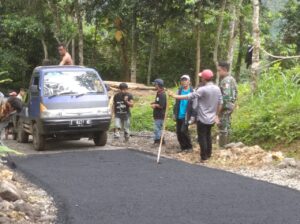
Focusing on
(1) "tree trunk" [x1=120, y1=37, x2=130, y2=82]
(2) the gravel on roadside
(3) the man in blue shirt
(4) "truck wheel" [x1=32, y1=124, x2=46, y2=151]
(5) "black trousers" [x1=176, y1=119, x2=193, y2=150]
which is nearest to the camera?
(2) the gravel on roadside

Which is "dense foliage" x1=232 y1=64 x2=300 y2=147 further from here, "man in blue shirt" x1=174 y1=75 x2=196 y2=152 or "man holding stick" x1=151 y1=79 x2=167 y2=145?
"man holding stick" x1=151 y1=79 x2=167 y2=145

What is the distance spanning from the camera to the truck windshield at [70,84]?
1295 centimetres

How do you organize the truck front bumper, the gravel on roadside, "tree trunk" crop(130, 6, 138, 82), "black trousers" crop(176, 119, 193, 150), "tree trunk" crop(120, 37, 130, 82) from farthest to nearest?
"tree trunk" crop(120, 37, 130, 82), "tree trunk" crop(130, 6, 138, 82), the truck front bumper, "black trousers" crop(176, 119, 193, 150), the gravel on roadside

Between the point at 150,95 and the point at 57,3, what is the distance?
719cm

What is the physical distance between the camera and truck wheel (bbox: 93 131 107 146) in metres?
13.5

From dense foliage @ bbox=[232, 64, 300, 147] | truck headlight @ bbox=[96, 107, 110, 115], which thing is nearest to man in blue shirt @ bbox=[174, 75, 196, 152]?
dense foliage @ bbox=[232, 64, 300, 147]

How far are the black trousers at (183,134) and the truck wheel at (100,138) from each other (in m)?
2.16

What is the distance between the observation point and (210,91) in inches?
420

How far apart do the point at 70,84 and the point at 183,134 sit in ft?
9.91

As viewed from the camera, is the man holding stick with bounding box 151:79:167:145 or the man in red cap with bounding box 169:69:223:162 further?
the man holding stick with bounding box 151:79:167:145

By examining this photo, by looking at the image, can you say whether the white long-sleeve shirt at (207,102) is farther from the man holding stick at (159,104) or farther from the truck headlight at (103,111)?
the truck headlight at (103,111)

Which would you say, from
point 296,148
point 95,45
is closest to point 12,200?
point 296,148

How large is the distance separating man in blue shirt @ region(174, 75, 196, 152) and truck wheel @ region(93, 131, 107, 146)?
85.7 inches

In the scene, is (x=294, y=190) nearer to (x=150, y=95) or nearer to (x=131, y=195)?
(x=131, y=195)
